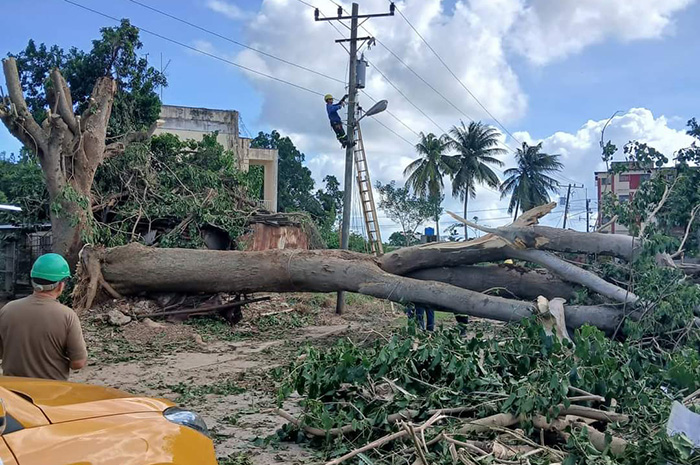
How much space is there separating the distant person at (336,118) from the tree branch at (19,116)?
20.4 feet

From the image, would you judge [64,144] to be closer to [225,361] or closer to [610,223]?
[225,361]

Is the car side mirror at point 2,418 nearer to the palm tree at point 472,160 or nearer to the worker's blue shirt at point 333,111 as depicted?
the worker's blue shirt at point 333,111

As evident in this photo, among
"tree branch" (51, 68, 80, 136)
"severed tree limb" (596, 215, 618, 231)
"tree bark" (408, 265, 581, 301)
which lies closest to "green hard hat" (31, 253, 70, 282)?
"tree bark" (408, 265, 581, 301)

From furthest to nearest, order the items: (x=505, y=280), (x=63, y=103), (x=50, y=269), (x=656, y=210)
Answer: (x=63, y=103) → (x=505, y=280) → (x=656, y=210) → (x=50, y=269)

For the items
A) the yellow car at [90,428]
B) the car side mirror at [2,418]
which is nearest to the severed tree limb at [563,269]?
the yellow car at [90,428]

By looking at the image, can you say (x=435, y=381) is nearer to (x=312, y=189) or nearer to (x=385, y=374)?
(x=385, y=374)

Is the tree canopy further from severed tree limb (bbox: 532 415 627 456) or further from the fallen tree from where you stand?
severed tree limb (bbox: 532 415 627 456)

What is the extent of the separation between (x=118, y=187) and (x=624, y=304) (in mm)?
10281

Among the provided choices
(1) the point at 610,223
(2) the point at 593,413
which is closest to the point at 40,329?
(2) the point at 593,413

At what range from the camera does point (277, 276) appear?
9711mm

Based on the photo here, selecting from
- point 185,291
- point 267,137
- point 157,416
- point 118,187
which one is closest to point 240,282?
point 185,291

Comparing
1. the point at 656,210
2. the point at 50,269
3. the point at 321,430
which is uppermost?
the point at 656,210

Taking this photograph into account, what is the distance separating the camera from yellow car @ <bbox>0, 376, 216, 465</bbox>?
1.97 metres

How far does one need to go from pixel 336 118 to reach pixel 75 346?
11.4 m
